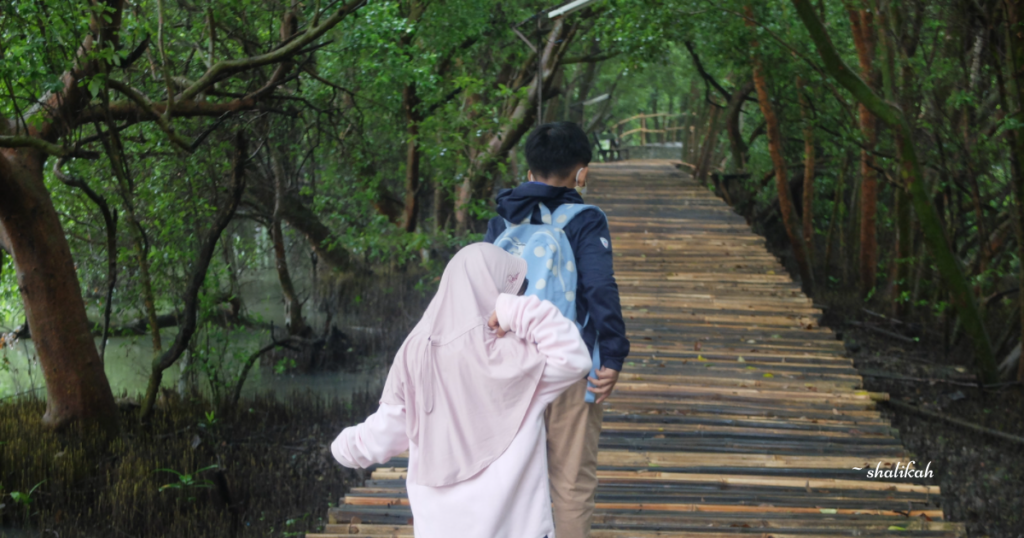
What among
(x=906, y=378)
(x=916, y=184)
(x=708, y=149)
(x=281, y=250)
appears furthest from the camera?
(x=708, y=149)

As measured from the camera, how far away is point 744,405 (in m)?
4.20

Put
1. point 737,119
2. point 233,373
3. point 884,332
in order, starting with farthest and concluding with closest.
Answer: point 737,119 < point 233,373 < point 884,332

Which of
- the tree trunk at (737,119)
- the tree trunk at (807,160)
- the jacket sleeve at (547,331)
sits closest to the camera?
the jacket sleeve at (547,331)

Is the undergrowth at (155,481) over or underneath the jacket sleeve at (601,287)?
underneath

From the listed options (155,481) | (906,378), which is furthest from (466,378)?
(906,378)

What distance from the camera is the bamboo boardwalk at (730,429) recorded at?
3.03 meters

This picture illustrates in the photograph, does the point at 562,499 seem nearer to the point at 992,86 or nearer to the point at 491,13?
the point at 992,86

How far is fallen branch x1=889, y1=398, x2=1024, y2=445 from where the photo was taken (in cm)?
568

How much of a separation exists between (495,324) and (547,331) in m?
0.13

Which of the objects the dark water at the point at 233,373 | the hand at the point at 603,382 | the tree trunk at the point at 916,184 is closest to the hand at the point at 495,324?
the hand at the point at 603,382

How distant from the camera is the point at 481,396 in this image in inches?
67.2

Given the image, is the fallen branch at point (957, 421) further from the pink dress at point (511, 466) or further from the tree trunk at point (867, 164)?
the pink dress at point (511, 466)

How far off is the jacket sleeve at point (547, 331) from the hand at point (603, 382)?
27 cm

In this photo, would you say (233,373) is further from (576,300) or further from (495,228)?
(576,300)
